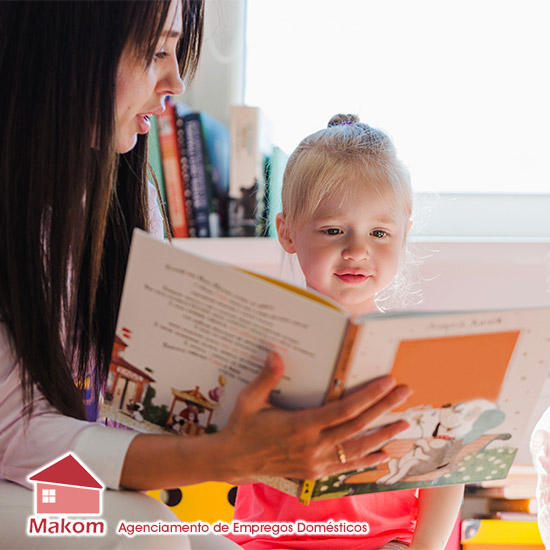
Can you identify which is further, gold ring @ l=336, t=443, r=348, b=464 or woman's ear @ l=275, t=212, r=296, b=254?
woman's ear @ l=275, t=212, r=296, b=254

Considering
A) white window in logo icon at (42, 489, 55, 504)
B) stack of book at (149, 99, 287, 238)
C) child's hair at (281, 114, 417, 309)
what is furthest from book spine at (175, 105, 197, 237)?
white window in logo icon at (42, 489, 55, 504)

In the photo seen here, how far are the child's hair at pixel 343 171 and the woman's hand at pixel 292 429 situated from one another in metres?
0.52

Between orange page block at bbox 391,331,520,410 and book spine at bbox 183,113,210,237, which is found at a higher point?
book spine at bbox 183,113,210,237

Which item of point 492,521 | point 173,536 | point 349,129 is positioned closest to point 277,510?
point 173,536

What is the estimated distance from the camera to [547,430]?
1.02m

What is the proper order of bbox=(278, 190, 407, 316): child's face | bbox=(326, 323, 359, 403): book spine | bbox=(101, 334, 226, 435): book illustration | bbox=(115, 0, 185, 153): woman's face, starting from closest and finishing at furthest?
bbox=(326, 323, 359, 403): book spine, bbox=(101, 334, 226, 435): book illustration, bbox=(115, 0, 185, 153): woman's face, bbox=(278, 190, 407, 316): child's face

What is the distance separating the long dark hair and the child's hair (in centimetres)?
39

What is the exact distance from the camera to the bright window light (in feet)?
5.54

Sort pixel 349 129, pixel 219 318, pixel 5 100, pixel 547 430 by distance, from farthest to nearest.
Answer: pixel 349 129 → pixel 547 430 → pixel 5 100 → pixel 219 318

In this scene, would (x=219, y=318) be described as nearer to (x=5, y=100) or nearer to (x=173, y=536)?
(x=173, y=536)

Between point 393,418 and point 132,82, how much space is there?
1.77 feet

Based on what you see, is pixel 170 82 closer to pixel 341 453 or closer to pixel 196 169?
pixel 196 169

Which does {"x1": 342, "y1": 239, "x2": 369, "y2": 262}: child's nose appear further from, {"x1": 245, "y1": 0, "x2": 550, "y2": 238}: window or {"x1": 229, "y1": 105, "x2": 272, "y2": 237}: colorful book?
{"x1": 245, "y1": 0, "x2": 550, "y2": 238}: window

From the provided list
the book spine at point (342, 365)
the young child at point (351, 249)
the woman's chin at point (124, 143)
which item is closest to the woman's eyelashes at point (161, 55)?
the woman's chin at point (124, 143)
